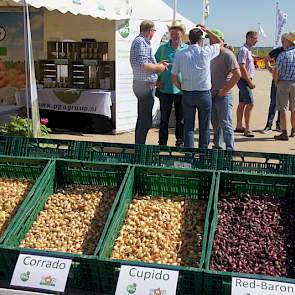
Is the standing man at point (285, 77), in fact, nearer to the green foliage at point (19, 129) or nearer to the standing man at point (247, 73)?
the standing man at point (247, 73)

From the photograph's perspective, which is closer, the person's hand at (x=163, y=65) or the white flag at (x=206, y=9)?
the person's hand at (x=163, y=65)

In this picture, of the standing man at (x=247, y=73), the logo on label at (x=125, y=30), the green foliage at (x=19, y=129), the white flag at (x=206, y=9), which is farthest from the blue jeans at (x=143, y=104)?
the white flag at (x=206, y=9)

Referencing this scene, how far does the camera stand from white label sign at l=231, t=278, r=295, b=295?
2312 millimetres

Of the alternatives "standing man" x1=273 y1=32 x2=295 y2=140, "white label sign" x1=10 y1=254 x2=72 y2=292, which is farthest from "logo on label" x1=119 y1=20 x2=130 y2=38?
"white label sign" x1=10 y1=254 x2=72 y2=292

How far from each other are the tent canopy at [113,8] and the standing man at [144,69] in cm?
142

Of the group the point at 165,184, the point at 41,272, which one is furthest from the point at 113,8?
the point at 41,272

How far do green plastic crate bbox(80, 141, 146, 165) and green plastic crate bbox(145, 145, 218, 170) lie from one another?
0.24 feet

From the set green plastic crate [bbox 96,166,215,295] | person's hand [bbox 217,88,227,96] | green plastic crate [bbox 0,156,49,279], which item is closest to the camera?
green plastic crate [bbox 96,166,215,295]

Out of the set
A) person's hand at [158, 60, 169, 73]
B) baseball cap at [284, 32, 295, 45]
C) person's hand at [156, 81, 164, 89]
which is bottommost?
person's hand at [156, 81, 164, 89]

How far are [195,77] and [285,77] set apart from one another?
2.76m

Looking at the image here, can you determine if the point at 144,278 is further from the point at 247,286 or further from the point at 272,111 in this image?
the point at 272,111

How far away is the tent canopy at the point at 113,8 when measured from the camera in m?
6.61

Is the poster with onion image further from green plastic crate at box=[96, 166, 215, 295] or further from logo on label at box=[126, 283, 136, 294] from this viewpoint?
logo on label at box=[126, 283, 136, 294]

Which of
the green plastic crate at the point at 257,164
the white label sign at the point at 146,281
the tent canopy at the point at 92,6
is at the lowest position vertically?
the white label sign at the point at 146,281
